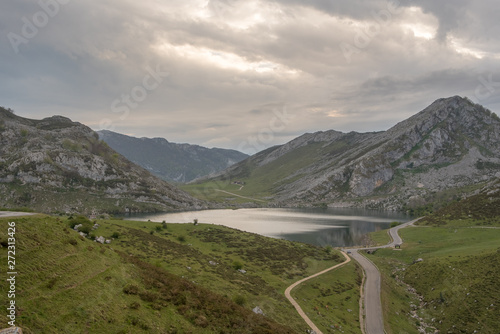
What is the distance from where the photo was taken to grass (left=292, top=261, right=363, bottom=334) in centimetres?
4186

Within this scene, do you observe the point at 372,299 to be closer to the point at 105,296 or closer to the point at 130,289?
the point at 130,289

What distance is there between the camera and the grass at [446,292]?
43.8 metres

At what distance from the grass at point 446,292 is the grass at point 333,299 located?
579cm

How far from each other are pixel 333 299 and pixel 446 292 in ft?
74.5

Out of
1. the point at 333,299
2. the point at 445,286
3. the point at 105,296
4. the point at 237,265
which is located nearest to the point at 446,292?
the point at 445,286

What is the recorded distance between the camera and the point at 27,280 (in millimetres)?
18562

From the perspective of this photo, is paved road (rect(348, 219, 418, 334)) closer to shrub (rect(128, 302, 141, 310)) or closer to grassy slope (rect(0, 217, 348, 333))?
grassy slope (rect(0, 217, 348, 333))

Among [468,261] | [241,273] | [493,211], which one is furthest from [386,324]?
[493,211]

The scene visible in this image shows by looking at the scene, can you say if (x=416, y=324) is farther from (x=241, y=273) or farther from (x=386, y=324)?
(x=241, y=273)

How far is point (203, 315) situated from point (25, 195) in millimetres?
215496

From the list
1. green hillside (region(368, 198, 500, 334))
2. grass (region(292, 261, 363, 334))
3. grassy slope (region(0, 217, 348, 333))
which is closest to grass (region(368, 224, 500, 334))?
green hillside (region(368, 198, 500, 334))

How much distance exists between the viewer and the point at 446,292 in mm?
53469

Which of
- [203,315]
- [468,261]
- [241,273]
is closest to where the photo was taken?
[203,315]

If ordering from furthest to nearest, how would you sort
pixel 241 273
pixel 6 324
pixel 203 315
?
1. pixel 241 273
2. pixel 203 315
3. pixel 6 324
